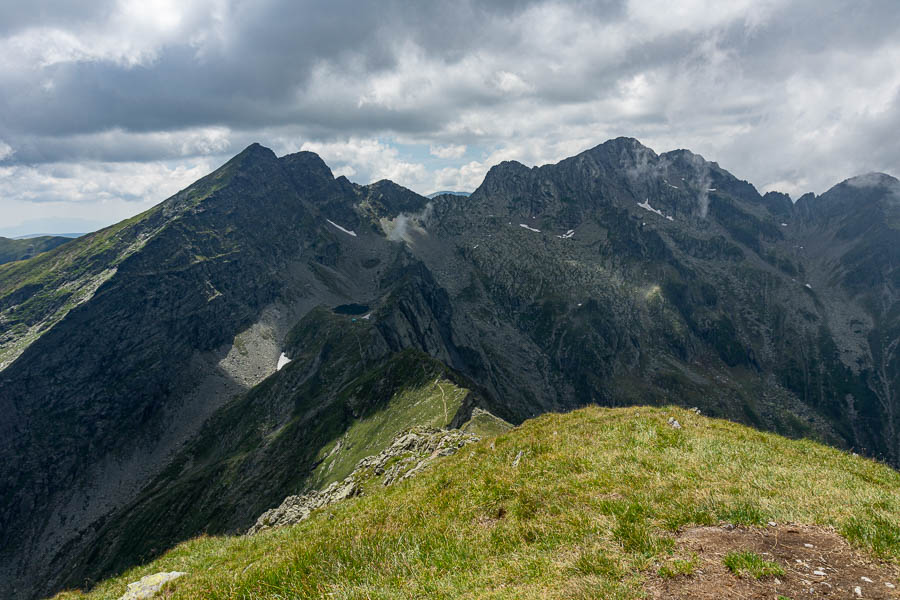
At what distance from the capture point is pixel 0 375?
565 feet

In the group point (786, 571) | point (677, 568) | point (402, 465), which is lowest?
point (402, 465)

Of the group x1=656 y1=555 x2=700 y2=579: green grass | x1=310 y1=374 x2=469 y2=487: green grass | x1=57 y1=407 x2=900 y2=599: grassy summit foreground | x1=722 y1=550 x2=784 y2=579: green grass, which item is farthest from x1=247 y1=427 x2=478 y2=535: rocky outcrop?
x1=310 y1=374 x2=469 y2=487: green grass

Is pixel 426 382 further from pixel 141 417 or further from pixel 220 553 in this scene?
pixel 141 417

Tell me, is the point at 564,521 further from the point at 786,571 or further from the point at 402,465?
the point at 402,465

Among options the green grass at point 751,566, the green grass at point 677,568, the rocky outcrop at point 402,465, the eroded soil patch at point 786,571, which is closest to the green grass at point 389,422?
the rocky outcrop at point 402,465

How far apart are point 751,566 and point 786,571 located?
1.88 feet

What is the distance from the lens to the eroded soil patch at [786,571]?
6.73 m

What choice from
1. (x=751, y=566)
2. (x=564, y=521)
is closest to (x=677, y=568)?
(x=751, y=566)

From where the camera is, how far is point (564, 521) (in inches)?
406

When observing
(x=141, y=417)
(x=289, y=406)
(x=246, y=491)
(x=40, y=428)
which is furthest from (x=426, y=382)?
(x=40, y=428)

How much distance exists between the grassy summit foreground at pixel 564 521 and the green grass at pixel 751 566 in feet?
1.44

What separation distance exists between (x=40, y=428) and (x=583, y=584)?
23710 centimetres

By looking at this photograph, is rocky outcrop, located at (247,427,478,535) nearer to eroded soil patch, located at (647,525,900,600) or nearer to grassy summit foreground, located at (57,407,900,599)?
grassy summit foreground, located at (57,407,900,599)

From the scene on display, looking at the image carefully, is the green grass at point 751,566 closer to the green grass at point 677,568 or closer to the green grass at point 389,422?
the green grass at point 677,568
